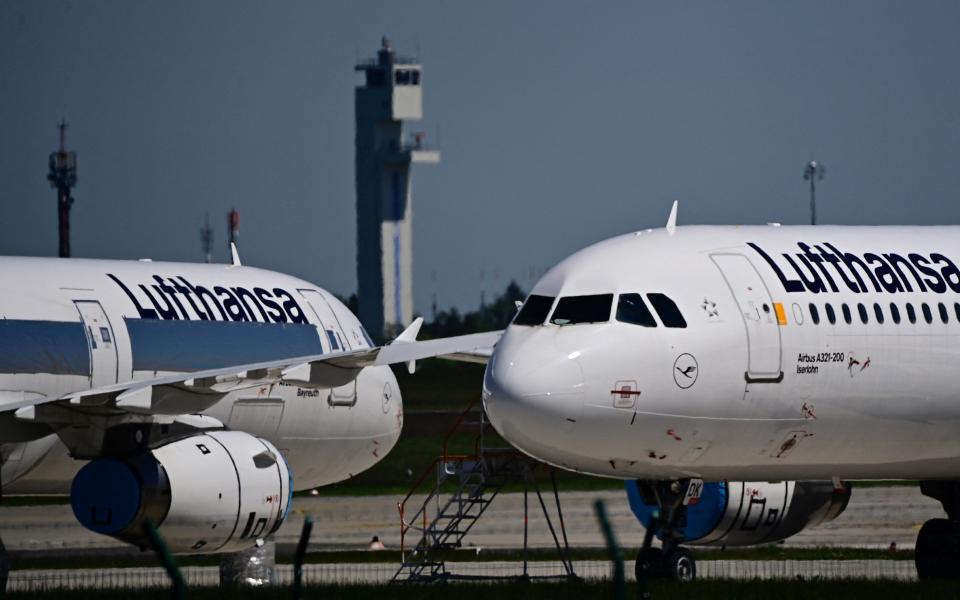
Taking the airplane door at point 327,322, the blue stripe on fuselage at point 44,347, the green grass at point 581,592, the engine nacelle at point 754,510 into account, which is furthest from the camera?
the airplane door at point 327,322

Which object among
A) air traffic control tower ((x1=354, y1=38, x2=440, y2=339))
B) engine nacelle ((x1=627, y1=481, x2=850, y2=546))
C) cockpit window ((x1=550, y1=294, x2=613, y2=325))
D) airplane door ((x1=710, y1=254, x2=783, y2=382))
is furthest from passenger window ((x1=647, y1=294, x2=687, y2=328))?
air traffic control tower ((x1=354, y1=38, x2=440, y2=339))

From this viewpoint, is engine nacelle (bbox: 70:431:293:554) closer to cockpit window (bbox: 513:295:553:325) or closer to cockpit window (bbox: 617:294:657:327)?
cockpit window (bbox: 513:295:553:325)

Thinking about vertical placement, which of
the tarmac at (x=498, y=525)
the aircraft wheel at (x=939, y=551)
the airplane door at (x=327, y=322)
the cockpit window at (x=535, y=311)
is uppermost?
the cockpit window at (x=535, y=311)

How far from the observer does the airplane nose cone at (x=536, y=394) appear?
23688 millimetres

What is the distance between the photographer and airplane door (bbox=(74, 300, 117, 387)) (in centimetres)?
2861

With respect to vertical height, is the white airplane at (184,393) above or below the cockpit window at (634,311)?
below

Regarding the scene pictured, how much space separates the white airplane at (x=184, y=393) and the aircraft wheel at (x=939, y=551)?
22.9 feet

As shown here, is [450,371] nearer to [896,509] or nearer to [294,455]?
[896,509]

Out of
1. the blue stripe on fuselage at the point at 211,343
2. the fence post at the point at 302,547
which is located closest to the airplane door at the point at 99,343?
the blue stripe on fuselage at the point at 211,343

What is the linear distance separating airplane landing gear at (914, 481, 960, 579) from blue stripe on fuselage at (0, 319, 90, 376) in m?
12.3

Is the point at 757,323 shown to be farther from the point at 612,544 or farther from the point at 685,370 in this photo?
the point at 612,544

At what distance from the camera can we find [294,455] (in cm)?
3241

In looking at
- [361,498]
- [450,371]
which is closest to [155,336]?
[361,498]

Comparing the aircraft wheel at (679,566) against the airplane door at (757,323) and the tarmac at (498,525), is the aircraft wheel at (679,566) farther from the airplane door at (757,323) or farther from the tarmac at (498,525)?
the tarmac at (498,525)
